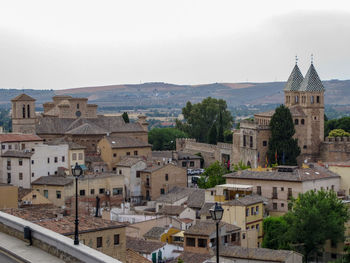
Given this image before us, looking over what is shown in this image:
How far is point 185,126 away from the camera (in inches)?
4154

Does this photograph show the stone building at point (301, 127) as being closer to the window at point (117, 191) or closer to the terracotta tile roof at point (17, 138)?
the window at point (117, 191)

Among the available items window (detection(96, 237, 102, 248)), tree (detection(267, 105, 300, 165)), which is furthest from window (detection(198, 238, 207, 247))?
tree (detection(267, 105, 300, 165))

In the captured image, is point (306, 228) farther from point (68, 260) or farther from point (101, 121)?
Answer: point (101, 121)

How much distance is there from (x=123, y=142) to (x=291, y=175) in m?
20.0

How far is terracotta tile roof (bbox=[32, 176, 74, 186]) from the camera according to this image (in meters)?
A: 50.4

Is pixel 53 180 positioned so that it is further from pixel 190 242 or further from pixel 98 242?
pixel 98 242

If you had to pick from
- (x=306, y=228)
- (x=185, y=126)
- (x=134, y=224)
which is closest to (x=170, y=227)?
(x=134, y=224)

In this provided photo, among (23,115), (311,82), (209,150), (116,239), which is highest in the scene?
(311,82)

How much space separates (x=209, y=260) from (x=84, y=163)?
29191 millimetres

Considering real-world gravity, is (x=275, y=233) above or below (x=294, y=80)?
below

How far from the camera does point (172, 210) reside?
46719mm

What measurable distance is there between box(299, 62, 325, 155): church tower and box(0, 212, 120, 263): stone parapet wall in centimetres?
4943

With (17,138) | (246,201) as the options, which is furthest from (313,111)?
(246,201)

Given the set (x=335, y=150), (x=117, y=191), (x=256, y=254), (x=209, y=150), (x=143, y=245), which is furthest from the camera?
(x=209, y=150)
